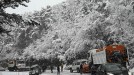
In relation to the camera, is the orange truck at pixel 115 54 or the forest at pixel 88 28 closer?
the orange truck at pixel 115 54

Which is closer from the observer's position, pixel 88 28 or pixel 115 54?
pixel 115 54

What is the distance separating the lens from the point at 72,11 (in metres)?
61.5

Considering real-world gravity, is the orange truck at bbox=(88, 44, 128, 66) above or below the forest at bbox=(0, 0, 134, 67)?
below

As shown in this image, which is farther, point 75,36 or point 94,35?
point 75,36

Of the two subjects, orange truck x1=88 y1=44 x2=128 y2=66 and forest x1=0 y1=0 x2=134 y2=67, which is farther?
forest x1=0 y1=0 x2=134 y2=67

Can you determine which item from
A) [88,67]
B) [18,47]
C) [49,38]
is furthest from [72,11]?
[18,47]

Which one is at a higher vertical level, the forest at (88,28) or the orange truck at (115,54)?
the forest at (88,28)

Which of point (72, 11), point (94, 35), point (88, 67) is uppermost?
point (72, 11)

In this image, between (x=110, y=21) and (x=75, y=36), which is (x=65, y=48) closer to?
(x=75, y=36)

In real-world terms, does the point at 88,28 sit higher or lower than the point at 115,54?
higher

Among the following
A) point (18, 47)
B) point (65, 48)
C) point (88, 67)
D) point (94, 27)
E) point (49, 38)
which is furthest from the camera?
point (18, 47)

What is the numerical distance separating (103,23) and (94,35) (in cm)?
217

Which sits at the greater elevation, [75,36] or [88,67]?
[75,36]

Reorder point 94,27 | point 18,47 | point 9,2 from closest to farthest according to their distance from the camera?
point 9,2 < point 94,27 < point 18,47
